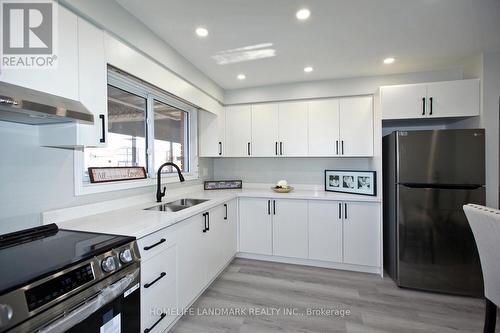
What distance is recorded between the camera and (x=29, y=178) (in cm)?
142

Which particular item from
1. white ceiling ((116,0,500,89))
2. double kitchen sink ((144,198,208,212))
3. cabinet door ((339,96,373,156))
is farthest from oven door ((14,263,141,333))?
cabinet door ((339,96,373,156))

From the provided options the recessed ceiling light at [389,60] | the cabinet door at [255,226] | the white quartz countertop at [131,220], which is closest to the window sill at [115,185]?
the white quartz countertop at [131,220]

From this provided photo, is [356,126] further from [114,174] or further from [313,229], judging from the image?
[114,174]

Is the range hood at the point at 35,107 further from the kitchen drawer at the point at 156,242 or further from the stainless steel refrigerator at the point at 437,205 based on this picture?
the stainless steel refrigerator at the point at 437,205

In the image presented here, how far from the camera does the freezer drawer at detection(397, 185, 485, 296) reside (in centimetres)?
228

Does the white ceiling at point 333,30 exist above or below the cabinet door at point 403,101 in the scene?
above

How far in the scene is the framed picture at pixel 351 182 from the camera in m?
2.83

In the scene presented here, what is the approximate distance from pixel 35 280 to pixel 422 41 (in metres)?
3.19

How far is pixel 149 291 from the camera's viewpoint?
4.99ft

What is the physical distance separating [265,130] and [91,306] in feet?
9.31

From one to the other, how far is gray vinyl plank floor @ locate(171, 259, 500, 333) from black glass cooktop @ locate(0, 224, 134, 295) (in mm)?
1127

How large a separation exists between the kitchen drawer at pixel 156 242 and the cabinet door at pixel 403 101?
2.56m

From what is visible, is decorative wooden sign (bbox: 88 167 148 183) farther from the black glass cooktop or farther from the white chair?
the white chair

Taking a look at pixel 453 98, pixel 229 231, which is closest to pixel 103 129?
pixel 229 231
